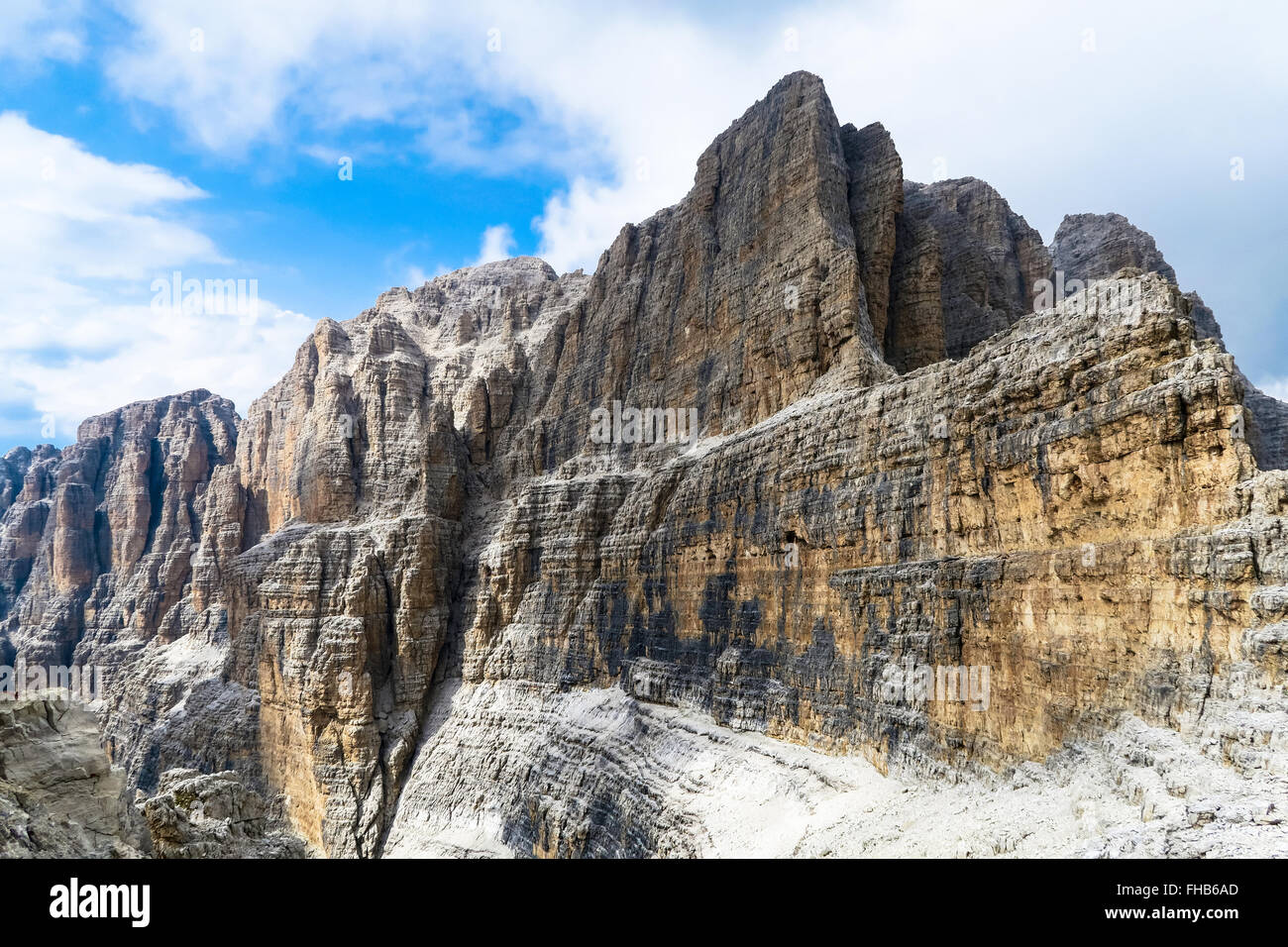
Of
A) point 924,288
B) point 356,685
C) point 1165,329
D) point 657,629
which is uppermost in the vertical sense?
point 924,288

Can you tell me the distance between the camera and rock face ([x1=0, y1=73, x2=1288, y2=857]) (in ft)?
48.8

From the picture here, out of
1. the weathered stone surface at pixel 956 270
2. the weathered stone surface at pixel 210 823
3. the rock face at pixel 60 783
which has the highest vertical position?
the weathered stone surface at pixel 956 270

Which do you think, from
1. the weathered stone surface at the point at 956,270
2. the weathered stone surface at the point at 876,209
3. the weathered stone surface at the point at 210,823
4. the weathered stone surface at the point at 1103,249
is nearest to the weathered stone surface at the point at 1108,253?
the weathered stone surface at the point at 1103,249

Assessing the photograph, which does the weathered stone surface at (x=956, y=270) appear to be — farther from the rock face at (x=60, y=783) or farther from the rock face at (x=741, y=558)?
the rock face at (x=60, y=783)

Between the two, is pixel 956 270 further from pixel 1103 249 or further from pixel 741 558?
pixel 741 558

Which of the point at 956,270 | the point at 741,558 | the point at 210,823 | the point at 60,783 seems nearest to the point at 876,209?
the point at 956,270

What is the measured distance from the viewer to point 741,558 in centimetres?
3083

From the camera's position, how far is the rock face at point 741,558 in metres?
14.9

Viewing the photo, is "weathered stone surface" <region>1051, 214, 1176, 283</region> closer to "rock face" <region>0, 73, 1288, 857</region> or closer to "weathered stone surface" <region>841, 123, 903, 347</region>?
"rock face" <region>0, 73, 1288, 857</region>

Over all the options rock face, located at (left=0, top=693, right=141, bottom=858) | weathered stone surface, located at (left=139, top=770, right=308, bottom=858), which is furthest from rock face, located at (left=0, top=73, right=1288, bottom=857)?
rock face, located at (left=0, top=693, right=141, bottom=858)

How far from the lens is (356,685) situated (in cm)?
4725
